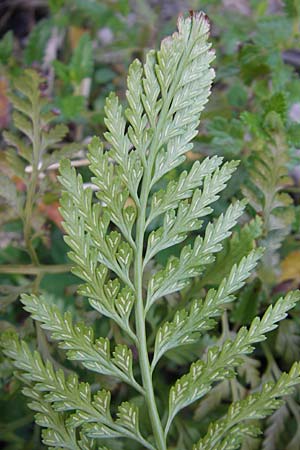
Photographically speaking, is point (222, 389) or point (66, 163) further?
point (222, 389)

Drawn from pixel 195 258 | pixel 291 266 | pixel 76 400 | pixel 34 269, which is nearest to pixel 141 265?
pixel 195 258

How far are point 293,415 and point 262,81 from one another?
2.09 feet

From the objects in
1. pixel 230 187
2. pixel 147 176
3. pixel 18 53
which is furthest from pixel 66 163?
pixel 18 53

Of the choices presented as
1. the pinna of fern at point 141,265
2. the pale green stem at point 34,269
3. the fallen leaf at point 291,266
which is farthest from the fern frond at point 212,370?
the fallen leaf at point 291,266

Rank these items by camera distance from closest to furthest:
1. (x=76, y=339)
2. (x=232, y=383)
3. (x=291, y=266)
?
(x=76, y=339) → (x=232, y=383) → (x=291, y=266)

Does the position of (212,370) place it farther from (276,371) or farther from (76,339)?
(276,371)

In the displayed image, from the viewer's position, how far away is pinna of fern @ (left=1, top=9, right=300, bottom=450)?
0.69 m

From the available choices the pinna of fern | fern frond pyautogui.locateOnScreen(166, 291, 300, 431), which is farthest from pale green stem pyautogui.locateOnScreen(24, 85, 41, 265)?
fern frond pyautogui.locateOnScreen(166, 291, 300, 431)

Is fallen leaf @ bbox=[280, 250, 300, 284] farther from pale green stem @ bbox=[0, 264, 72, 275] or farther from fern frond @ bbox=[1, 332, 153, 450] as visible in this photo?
fern frond @ bbox=[1, 332, 153, 450]

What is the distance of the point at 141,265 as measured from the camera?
0.72 metres

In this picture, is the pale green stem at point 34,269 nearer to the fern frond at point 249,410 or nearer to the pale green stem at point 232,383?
the pale green stem at point 232,383

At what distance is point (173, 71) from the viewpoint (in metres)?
0.71

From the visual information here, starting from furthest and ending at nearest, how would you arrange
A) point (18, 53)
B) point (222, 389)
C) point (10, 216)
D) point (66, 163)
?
1. point (18, 53)
2. point (10, 216)
3. point (222, 389)
4. point (66, 163)

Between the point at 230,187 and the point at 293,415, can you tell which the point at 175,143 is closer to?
the point at 230,187
